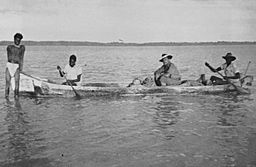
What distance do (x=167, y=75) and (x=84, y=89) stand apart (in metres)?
→ 3.02

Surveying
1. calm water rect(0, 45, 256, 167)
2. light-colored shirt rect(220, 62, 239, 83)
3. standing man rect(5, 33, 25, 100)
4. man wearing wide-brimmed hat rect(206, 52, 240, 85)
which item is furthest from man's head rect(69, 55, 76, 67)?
light-colored shirt rect(220, 62, 239, 83)

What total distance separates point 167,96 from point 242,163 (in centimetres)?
673

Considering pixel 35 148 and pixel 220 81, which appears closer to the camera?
pixel 35 148

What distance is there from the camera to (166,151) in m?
6.31

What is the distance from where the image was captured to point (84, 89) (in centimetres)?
1195

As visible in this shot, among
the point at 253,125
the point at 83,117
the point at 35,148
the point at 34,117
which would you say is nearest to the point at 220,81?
the point at 253,125

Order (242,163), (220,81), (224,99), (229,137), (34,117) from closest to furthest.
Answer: (242,163), (229,137), (34,117), (224,99), (220,81)

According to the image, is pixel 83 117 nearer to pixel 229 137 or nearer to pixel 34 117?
pixel 34 117

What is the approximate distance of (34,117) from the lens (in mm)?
9078

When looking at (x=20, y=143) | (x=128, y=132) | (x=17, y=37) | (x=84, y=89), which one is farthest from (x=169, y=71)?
(x=20, y=143)

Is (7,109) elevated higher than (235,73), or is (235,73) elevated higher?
(235,73)

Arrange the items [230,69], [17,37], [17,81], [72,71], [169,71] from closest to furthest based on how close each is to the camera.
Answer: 1. [17,37]
2. [17,81]
3. [72,71]
4. [169,71]
5. [230,69]

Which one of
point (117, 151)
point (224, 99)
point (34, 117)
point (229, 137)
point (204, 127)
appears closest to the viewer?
point (117, 151)

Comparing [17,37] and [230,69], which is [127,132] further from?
[230,69]
